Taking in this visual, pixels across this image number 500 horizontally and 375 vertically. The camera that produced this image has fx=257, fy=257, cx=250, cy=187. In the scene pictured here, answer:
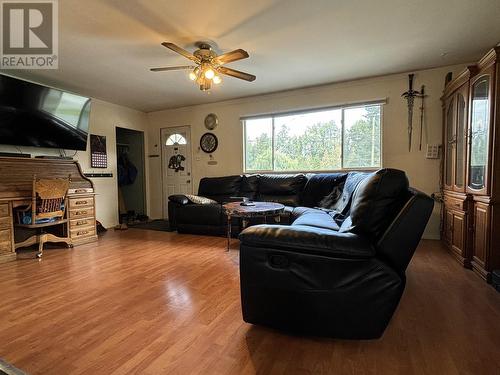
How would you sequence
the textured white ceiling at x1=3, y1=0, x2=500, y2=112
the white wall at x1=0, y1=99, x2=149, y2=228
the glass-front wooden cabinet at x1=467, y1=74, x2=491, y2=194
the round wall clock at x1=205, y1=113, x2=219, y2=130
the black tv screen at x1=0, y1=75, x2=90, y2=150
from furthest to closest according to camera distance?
the round wall clock at x1=205, y1=113, x2=219, y2=130 < the white wall at x1=0, y1=99, x2=149, y2=228 < the black tv screen at x1=0, y1=75, x2=90, y2=150 < the glass-front wooden cabinet at x1=467, y1=74, x2=491, y2=194 < the textured white ceiling at x1=3, y1=0, x2=500, y2=112

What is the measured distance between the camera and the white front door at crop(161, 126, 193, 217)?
18.3ft

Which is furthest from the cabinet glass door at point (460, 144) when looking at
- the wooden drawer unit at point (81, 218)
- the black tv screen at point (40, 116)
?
the black tv screen at point (40, 116)

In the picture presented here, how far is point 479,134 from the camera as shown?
8.13 feet

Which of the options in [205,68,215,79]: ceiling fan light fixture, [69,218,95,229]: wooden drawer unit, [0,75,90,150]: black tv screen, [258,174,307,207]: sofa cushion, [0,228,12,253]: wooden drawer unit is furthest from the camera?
[258,174,307,207]: sofa cushion

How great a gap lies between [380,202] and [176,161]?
497 cm

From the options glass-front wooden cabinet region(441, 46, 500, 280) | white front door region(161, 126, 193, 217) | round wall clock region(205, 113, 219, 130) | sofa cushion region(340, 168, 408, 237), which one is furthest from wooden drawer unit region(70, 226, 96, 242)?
glass-front wooden cabinet region(441, 46, 500, 280)

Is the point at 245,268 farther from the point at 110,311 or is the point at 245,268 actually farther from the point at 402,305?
the point at 402,305

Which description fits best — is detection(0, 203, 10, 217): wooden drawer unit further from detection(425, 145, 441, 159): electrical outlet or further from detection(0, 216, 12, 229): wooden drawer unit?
detection(425, 145, 441, 159): electrical outlet

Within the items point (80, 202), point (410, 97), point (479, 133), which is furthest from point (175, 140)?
point (479, 133)

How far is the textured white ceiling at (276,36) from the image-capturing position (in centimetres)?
221

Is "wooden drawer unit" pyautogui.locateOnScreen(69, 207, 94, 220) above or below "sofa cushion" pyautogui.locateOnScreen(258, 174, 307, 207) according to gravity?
below

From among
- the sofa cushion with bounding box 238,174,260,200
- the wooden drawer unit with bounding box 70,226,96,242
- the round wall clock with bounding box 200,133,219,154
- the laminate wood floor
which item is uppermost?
the round wall clock with bounding box 200,133,219,154

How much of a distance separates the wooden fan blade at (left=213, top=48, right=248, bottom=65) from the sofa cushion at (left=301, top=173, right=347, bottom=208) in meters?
2.26

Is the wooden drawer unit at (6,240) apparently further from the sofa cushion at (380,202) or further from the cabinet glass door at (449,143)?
the cabinet glass door at (449,143)
